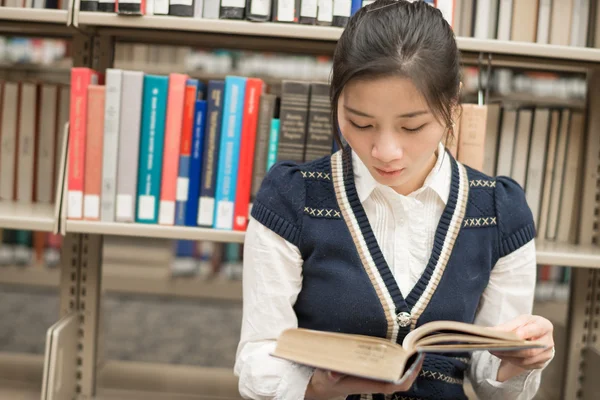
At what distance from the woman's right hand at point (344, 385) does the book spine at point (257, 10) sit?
69 centimetres

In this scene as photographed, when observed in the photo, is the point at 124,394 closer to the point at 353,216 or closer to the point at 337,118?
the point at 353,216

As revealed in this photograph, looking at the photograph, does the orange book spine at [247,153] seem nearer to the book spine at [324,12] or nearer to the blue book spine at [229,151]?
the blue book spine at [229,151]

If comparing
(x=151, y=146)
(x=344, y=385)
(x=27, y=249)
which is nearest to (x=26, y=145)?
(x=151, y=146)

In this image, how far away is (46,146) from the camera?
58.2 inches

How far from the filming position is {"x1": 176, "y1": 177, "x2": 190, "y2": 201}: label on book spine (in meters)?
1.26

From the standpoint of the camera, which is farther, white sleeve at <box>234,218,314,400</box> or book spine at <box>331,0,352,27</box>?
book spine at <box>331,0,352,27</box>

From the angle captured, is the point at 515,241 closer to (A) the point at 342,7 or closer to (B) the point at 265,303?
(B) the point at 265,303

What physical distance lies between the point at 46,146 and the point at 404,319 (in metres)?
0.98

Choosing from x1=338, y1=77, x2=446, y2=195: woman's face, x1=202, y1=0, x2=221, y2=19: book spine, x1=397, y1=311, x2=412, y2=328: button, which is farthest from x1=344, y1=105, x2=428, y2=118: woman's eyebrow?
x1=202, y1=0, x2=221, y2=19: book spine

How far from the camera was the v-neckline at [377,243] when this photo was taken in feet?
3.17

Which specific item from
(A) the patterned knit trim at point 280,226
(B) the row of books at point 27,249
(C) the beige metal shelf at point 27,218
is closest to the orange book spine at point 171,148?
(C) the beige metal shelf at point 27,218

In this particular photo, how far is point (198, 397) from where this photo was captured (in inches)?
59.5

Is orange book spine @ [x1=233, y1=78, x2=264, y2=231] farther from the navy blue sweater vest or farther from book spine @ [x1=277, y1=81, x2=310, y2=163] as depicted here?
the navy blue sweater vest

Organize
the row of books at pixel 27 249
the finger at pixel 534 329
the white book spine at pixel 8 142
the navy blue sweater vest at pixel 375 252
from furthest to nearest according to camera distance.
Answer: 1. the row of books at pixel 27 249
2. the white book spine at pixel 8 142
3. the navy blue sweater vest at pixel 375 252
4. the finger at pixel 534 329
